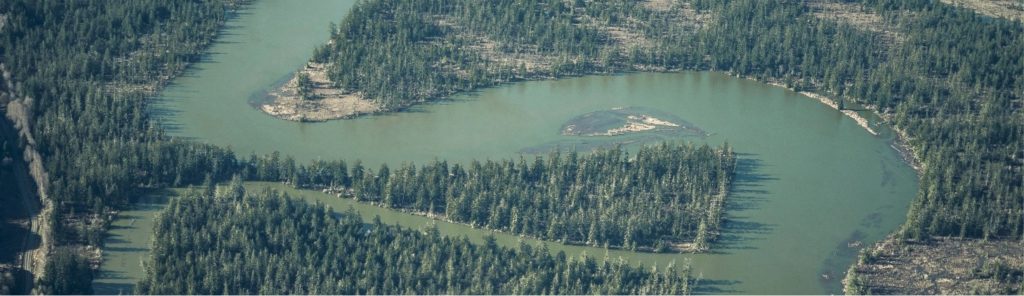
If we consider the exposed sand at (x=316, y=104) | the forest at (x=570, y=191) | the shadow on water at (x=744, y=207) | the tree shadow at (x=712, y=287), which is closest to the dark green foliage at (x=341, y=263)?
the tree shadow at (x=712, y=287)

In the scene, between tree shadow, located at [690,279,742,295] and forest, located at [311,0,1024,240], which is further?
forest, located at [311,0,1024,240]

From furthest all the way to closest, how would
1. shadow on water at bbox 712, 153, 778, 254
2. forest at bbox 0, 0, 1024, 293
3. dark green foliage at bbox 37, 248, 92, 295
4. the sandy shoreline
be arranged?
the sandy shoreline < forest at bbox 0, 0, 1024, 293 < shadow on water at bbox 712, 153, 778, 254 < dark green foliage at bbox 37, 248, 92, 295

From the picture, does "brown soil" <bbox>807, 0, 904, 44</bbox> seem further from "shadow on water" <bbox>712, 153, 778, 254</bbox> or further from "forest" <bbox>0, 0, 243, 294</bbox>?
"forest" <bbox>0, 0, 243, 294</bbox>

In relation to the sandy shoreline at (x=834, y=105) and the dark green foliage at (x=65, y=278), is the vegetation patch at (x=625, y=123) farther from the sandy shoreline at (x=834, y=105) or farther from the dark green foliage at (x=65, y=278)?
the dark green foliage at (x=65, y=278)

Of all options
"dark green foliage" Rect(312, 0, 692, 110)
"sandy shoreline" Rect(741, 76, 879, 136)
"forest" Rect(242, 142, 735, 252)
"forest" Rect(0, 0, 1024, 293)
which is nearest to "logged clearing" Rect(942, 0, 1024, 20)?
"forest" Rect(0, 0, 1024, 293)

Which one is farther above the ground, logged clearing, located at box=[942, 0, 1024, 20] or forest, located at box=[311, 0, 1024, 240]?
logged clearing, located at box=[942, 0, 1024, 20]

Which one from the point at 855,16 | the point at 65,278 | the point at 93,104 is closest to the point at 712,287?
the point at 65,278

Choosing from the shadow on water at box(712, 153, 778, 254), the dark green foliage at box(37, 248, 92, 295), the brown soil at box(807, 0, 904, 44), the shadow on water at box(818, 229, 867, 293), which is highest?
the brown soil at box(807, 0, 904, 44)
